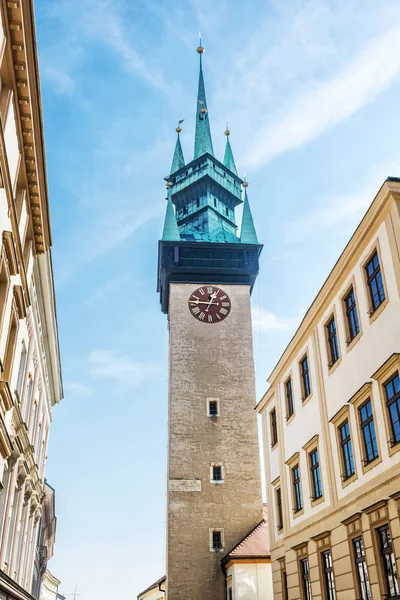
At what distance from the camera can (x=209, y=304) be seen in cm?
4422

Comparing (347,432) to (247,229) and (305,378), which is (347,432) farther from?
(247,229)

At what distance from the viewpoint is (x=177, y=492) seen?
1464 inches

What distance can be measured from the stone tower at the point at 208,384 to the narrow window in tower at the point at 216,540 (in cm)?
6

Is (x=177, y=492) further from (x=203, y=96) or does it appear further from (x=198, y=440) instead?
(x=203, y=96)

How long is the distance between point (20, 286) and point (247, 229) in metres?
36.9

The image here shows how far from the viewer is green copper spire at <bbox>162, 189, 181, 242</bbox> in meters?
47.7

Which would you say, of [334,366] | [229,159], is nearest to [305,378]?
[334,366]

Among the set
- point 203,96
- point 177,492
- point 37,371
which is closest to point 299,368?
point 37,371

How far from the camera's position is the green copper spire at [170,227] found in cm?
4773

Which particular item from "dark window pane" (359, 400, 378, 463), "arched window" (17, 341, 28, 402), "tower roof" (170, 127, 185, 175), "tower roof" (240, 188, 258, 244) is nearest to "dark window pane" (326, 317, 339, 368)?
"dark window pane" (359, 400, 378, 463)

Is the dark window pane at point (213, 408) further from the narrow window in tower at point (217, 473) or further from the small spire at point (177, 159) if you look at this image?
the small spire at point (177, 159)

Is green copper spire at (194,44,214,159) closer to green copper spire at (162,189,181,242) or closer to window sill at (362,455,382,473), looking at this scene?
green copper spire at (162,189,181,242)

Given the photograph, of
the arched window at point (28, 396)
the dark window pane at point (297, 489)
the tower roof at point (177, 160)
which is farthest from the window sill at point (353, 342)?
the tower roof at point (177, 160)

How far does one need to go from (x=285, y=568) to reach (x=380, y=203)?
13.7 meters
